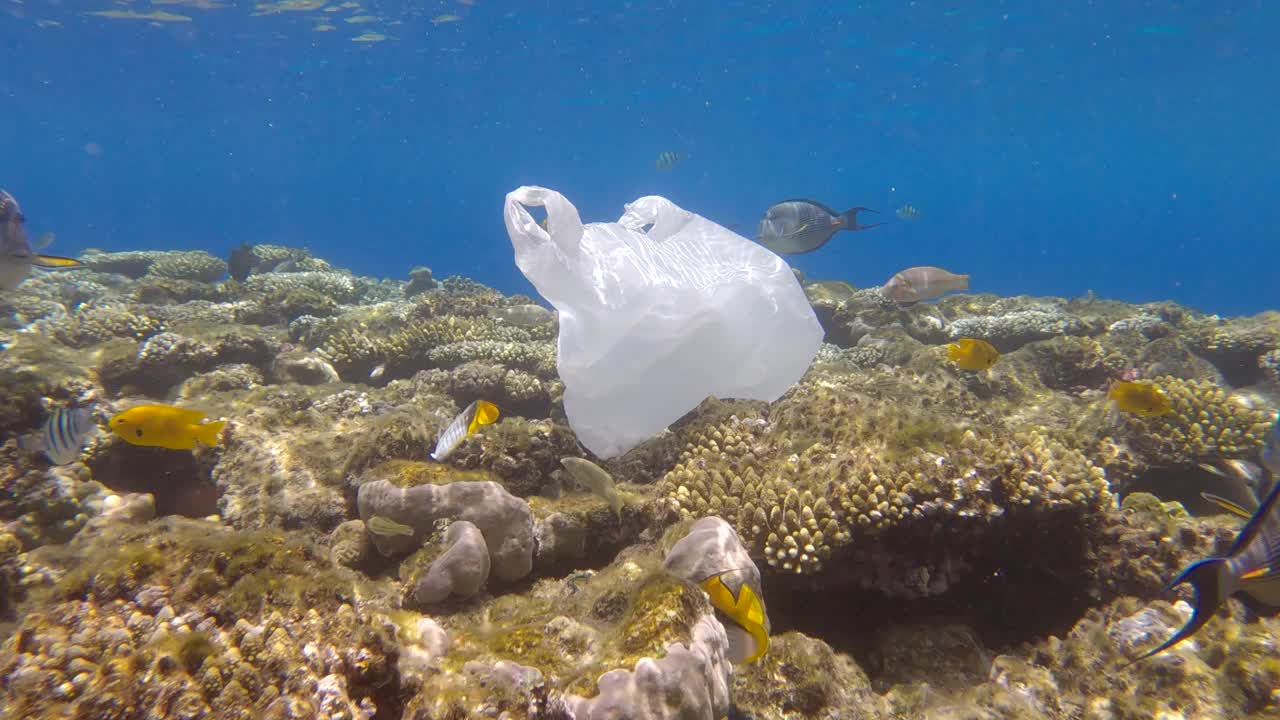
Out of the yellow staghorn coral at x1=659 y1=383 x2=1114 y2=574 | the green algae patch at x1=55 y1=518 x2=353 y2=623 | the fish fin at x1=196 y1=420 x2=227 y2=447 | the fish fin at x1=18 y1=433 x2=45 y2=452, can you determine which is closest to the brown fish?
the yellow staghorn coral at x1=659 y1=383 x2=1114 y2=574

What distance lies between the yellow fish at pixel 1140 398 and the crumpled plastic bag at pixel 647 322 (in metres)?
2.71

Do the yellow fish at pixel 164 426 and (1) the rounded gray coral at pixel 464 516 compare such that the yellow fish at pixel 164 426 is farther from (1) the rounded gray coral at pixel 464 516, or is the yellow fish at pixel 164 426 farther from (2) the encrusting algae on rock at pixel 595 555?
(1) the rounded gray coral at pixel 464 516

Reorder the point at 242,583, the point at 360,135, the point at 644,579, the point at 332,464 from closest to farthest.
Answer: the point at 242,583
the point at 644,579
the point at 332,464
the point at 360,135

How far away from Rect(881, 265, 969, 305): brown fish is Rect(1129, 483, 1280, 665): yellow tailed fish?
5274 millimetres

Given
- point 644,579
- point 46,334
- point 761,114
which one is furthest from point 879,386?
point 761,114

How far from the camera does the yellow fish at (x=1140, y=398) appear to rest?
194 inches

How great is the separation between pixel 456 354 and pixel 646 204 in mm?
3483

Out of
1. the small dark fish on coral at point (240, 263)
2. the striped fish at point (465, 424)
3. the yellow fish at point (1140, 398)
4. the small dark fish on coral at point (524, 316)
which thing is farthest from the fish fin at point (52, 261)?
the small dark fish on coral at point (240, 263)

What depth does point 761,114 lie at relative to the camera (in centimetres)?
5369

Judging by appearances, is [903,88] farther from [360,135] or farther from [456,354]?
[360,135]

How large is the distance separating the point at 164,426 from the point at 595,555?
2893 millimetres

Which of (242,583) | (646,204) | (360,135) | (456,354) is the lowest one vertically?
(242,583)

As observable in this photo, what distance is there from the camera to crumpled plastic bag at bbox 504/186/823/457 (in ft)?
14.6

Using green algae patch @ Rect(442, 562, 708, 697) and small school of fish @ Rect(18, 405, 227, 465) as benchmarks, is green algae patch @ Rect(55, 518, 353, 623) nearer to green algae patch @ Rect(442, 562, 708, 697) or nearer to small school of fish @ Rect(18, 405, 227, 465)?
green algae patch @ Rect(442, 562, 708, 697)
